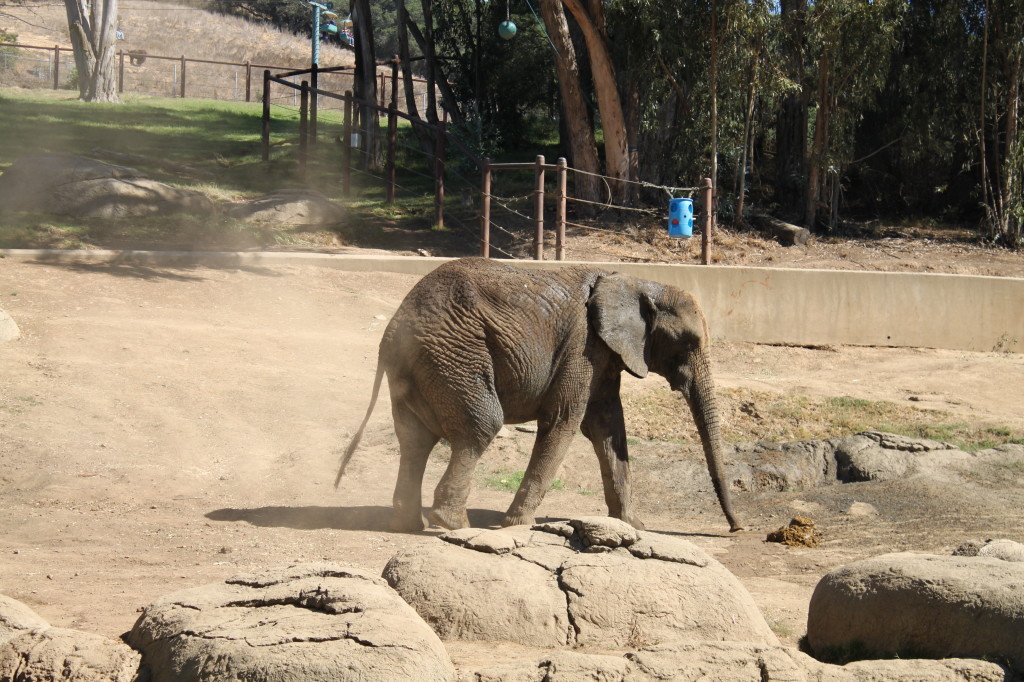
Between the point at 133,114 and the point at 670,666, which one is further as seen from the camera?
the point at 133,114

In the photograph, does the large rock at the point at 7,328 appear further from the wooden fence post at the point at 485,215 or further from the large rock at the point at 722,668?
the large rock at the point at 722,668

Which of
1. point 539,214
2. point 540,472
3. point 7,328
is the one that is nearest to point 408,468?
point 540,472

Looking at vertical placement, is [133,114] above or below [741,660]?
above

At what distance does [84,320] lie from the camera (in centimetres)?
1184

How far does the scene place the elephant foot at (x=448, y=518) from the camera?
7.38 m

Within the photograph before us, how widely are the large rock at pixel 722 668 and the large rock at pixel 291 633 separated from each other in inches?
13.8

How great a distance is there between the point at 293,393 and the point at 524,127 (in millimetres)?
20965

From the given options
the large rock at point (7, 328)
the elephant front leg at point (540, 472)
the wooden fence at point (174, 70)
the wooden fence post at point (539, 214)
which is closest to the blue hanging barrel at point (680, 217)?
the wooden fence post at point (539, 214)

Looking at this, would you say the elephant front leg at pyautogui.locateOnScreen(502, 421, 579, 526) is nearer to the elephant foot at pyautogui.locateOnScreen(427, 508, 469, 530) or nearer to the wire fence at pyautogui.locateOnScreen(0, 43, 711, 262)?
the elephant foot at pyautogui.locateOnScreen(427, 508, 469, 530)

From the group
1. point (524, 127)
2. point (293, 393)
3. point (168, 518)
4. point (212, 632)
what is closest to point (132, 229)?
point (293, 393)

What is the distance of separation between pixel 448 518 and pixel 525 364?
3.82 feet

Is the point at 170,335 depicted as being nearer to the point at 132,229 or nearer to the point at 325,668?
the point at 132,229

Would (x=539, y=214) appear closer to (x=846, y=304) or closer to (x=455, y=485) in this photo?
(x=846, y=304)

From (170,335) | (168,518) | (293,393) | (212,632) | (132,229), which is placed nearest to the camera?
(212,632)
